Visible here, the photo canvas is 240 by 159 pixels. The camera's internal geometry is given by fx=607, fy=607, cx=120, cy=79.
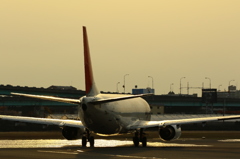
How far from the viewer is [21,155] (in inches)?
Result: 1561

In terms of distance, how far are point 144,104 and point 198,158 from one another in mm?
24909

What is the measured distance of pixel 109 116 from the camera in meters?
48.7

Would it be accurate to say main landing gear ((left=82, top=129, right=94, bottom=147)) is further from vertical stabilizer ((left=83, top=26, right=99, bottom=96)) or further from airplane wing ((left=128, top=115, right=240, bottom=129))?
vertical stabilizer ((left=83, top=26, right=99, bottom=96))

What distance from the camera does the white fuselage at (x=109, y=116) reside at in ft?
152

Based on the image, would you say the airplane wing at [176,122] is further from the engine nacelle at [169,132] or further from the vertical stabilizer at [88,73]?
the vertical stabilizer at [88,73]

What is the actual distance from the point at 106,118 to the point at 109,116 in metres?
0.51

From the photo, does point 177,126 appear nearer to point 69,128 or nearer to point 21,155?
point 69,128

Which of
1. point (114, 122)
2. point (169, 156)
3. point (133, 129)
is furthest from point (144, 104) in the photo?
point (169, 156)

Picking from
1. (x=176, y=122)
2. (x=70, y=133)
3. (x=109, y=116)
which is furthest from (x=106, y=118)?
(x=70, y=133)

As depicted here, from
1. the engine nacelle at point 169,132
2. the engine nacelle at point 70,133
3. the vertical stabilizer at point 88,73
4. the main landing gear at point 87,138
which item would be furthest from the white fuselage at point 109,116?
the engine nacelle at point 70,133

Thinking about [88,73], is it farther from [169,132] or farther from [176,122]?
[169,132]

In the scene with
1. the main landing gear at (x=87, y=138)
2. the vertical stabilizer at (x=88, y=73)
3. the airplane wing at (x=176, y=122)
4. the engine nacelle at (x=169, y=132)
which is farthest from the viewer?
the engine nacelle at (x=169, y=132)

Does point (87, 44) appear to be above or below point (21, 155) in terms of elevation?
above

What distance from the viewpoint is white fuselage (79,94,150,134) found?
1829 inches
